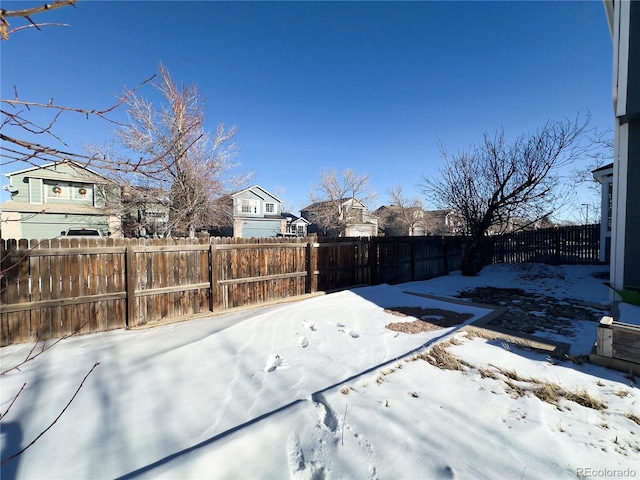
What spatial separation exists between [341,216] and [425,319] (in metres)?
22.5

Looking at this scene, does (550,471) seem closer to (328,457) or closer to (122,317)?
(328,457)

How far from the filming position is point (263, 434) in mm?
1976

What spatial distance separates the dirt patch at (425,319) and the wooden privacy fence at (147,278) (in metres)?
2.24

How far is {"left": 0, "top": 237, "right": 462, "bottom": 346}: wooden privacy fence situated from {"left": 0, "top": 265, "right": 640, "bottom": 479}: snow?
1.44ft

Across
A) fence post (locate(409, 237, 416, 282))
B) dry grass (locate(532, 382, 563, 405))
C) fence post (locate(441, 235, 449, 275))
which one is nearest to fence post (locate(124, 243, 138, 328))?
dry grass (locate(532, 382, 563, 405))

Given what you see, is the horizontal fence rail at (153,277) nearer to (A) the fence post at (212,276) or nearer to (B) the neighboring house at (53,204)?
(A) the fence post at (212,276)

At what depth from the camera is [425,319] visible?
5051 mm

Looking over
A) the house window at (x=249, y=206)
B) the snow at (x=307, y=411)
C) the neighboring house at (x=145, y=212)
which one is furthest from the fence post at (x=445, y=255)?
the house window at (x=249, y=206)

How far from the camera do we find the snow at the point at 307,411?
179cm

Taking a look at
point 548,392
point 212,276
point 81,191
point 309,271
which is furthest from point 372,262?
point 81,191

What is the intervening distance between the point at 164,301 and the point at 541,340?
610 cm

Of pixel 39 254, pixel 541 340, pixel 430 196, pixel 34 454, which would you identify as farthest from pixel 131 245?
pixel 430 196

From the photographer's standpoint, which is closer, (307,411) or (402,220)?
(307,411)

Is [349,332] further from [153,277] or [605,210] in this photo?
[605,210]
